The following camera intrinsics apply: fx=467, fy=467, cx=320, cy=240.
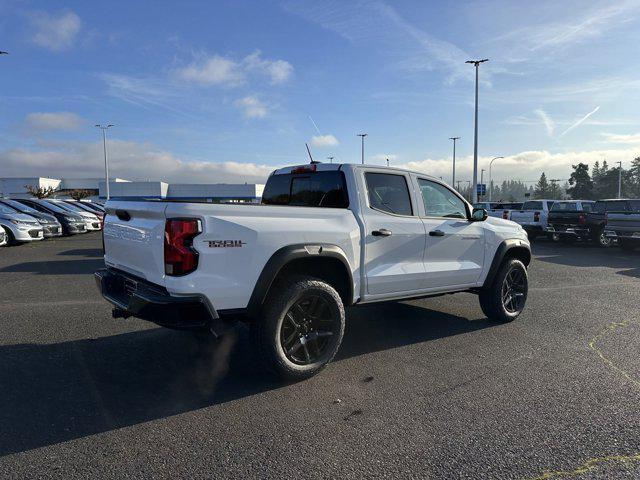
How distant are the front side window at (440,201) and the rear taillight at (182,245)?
278cm

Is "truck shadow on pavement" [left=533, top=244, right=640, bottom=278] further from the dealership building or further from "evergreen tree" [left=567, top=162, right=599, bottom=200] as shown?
"evergreen tree" [left=567, top=162, right=599, bottom=200]

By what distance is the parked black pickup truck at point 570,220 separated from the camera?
16.6m

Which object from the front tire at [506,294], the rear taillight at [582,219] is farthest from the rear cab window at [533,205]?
the front tire at [506,294]

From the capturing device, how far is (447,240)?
5.31m

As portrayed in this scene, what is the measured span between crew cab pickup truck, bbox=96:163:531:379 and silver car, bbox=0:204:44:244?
12084mm

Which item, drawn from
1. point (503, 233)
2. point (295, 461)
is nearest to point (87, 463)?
point (295, 461)

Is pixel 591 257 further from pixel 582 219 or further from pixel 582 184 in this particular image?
pixel 582 184

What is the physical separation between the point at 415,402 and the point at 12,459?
108 inches

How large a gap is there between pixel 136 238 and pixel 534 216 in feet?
57.6

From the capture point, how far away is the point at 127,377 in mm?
4094

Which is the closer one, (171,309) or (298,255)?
(171,309)

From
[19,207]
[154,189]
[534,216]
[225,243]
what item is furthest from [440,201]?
[154,189]

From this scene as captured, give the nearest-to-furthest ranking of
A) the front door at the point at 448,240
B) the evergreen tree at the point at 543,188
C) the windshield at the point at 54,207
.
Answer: the front door at the point at 448,240 < the windshield at the point at 54,207 < the evergreen tree at the point at 543,188

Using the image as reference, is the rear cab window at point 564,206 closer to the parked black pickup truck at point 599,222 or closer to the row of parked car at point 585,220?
the row of parked car at point 585,220
